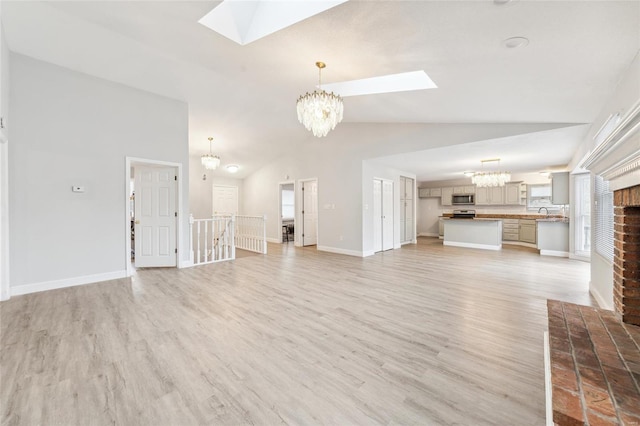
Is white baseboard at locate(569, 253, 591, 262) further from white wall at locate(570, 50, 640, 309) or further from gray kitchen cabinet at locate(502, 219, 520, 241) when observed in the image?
white wall at locate(570, 50, 640, 309)

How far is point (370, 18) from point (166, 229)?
4.95m

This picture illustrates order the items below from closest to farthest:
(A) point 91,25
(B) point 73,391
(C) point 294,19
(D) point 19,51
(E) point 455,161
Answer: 1. (B) point 73,391
2. (C) point 294,19
3. (A) point 91,25
4. (D) point 19,51
5. (E) point 455,161

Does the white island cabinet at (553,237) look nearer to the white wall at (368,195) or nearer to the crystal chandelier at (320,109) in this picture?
the white wall at (368,195)

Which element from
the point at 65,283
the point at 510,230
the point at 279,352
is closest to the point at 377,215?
the point at 510,230

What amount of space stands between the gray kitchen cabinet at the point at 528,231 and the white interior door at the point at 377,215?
16.2ft

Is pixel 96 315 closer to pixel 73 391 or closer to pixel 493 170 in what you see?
pixel 73 391

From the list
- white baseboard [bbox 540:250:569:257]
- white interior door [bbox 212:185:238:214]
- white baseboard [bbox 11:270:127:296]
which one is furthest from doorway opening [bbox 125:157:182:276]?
white baseboard [bbox 540:250:569:257]

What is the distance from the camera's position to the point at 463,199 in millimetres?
9805

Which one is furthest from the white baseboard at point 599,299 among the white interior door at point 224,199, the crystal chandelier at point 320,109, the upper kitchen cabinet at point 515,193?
the white interior door at point 224,199

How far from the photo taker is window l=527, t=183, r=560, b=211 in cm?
846

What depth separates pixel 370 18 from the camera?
2252 mm

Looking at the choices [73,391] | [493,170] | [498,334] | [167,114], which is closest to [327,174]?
[167,114]

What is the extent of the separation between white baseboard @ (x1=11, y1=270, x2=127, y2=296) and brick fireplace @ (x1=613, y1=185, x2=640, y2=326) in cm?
616

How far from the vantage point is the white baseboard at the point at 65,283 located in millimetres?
3642
